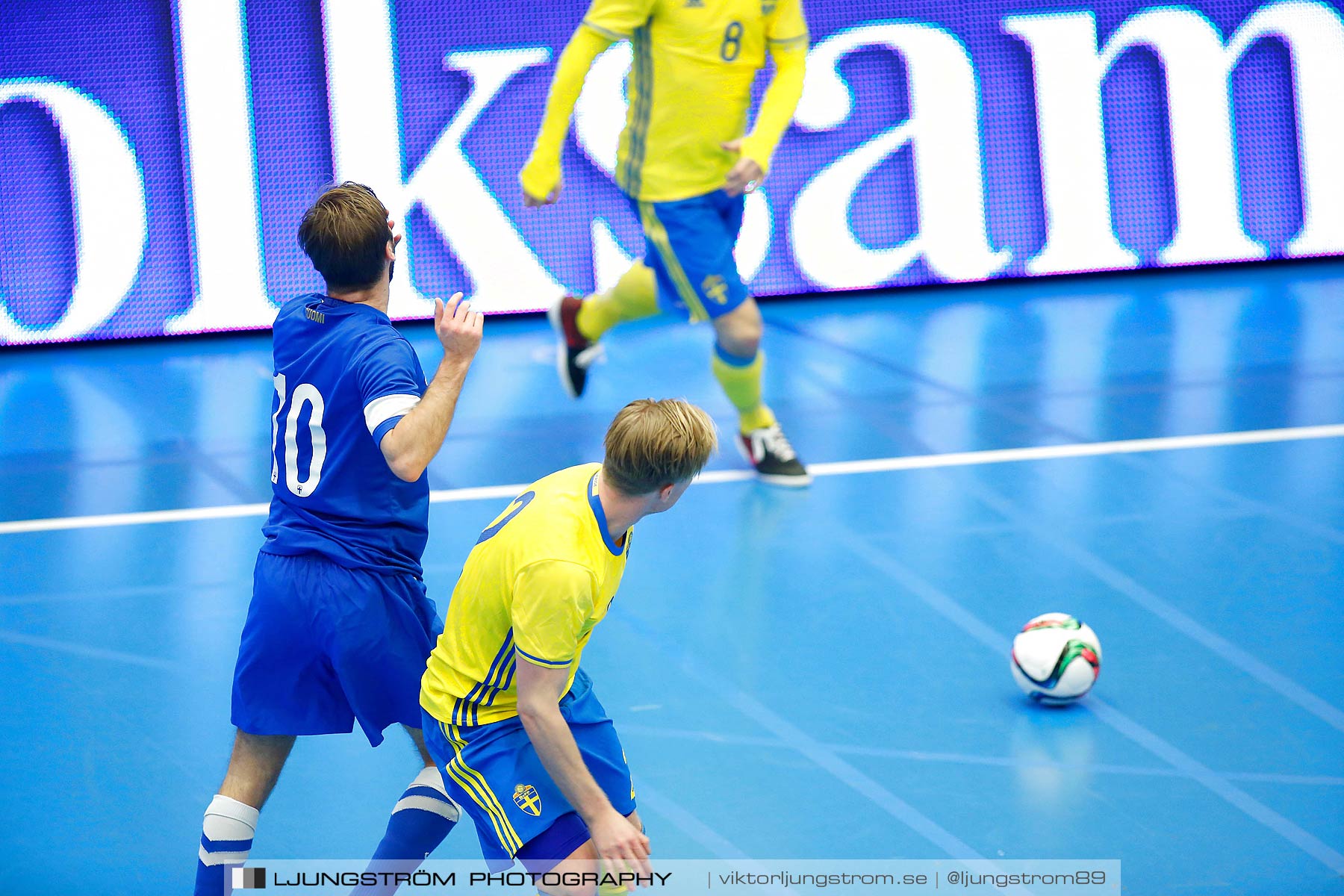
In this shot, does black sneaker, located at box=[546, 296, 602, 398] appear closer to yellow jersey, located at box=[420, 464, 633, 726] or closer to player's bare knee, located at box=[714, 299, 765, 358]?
player's bare knee, located at box=[714, 299, 765, 358]

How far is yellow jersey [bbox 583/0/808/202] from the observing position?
19.0 feet

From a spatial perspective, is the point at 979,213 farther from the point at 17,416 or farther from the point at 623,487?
the point at 623,487

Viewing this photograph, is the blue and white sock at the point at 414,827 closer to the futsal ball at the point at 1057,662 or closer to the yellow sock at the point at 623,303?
the futsal ball at the point at 1057,662

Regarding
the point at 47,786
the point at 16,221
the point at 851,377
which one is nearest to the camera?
the point at 47,786

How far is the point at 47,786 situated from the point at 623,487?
2.23 meters

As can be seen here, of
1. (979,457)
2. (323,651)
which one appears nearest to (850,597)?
(979,457)

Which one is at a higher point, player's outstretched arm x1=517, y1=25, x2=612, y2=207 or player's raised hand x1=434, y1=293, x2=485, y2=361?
player's outstretched arm x1=517, y1=25, x2=612, y2=207

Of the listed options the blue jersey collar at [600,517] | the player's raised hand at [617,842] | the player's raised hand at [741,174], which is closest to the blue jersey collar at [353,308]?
the blue jersey collar at [600,517]

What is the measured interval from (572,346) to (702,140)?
1551 mm

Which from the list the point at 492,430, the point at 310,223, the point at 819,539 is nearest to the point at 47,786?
the point at 310,223

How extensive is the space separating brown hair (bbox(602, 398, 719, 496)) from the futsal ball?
6.23 ft

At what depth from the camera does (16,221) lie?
8578 mm

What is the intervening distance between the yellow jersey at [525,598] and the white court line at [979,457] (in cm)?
331

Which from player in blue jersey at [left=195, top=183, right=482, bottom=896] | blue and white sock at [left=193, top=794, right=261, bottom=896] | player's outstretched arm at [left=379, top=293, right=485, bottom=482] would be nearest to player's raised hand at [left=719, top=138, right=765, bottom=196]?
player in blue jersey at [left=195, top=183, right=482, bottom=896]
